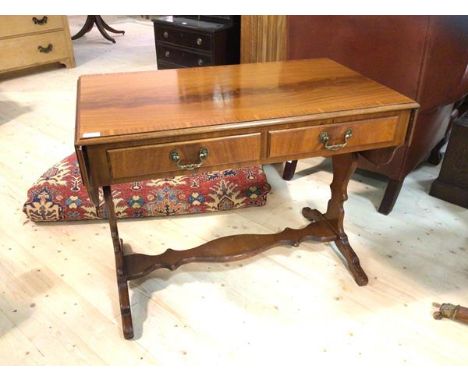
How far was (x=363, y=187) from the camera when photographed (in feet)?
7.08

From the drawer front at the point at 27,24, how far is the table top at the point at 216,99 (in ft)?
8.91

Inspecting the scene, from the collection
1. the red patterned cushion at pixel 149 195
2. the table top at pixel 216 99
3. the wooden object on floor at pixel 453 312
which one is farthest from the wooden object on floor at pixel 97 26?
the wooden object on floor at pixel 453 312

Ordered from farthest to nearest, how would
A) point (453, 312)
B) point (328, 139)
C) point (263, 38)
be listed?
point (263, 38)
point (453, 312)
point (328, 139)

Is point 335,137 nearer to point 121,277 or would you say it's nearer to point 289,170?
point 121,277

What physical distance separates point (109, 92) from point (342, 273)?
103 cm

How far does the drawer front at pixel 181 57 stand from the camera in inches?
117

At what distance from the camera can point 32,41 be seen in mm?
3699

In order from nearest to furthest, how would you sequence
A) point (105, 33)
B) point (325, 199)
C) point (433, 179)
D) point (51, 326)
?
point (51, 326)
point (325, 199)
point (433, 179)
point (105, 33)

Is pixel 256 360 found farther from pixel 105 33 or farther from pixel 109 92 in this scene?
pixel 105 33

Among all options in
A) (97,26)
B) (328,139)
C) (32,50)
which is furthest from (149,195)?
(97,26)

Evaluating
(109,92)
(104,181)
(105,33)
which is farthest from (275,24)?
(105,33)

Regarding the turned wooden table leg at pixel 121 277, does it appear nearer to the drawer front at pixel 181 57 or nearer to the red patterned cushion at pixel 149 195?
the red patterned cushion at pixel 149 195

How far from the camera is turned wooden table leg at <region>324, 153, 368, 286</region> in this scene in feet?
5.11

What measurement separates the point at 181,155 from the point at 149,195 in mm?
831
